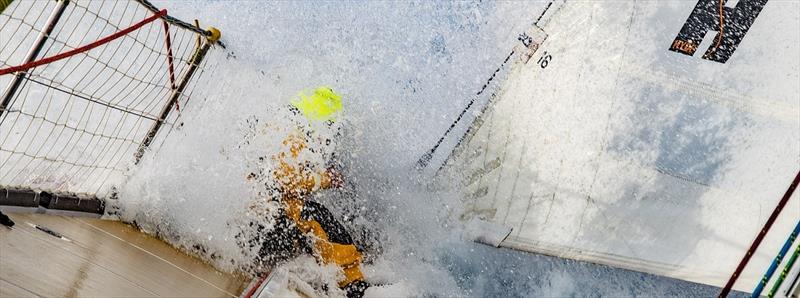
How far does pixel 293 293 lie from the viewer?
88.3 inches

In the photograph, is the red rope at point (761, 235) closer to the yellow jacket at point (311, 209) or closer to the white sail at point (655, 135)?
the white sail at point (655, 135)

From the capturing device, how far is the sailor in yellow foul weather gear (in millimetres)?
2576

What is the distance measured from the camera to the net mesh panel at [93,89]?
7.95 feet

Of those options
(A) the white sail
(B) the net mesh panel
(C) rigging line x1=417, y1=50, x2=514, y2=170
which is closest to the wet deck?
(B) the net mesh panel

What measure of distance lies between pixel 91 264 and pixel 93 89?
114 centimetres

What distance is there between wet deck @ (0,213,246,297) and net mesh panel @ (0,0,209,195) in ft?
1.15

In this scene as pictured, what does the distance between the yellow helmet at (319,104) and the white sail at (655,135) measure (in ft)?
2.25

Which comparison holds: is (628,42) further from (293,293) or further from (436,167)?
(293,293)

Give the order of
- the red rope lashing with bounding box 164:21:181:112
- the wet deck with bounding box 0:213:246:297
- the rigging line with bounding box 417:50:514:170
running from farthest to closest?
the rigging line with bounding box 417:50:514:170 → the red rope lashing with bounding box 164:21:181:112 → the wet deck with bounding box 0:213:246:297

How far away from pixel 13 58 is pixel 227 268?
120cm

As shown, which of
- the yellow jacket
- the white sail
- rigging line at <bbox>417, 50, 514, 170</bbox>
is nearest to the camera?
the white sail

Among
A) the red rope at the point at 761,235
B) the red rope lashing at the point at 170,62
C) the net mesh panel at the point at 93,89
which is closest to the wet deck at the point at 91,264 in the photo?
the net mesh panel at the point at 93,89

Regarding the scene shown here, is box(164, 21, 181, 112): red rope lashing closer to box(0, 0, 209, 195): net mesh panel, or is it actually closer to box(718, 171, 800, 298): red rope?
box(0, 0, 209, 195): net mesh panel

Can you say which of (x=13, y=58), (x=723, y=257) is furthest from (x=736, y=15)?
(x=13, y=58)
